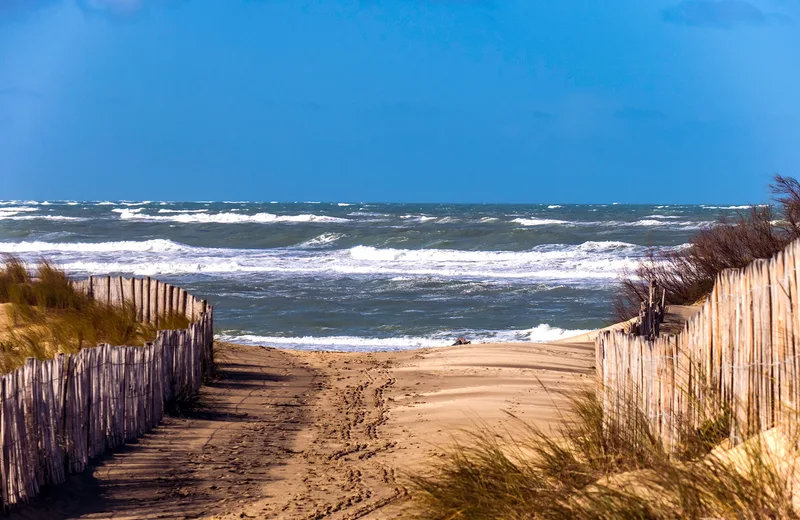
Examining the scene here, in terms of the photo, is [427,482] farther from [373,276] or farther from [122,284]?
[373,276]

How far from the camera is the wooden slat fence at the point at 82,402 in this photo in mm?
5125

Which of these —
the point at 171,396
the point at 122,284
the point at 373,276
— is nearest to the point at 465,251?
the point at 373,276

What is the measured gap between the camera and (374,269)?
1138 inches

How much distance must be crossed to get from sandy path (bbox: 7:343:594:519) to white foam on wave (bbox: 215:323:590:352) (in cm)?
220

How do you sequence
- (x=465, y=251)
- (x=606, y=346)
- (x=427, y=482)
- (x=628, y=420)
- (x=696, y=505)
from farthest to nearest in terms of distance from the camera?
1. (x=465, y=251)
2. (x=606, y=346)
3. (x=628, y=420)
4. (x=427, y=482)
5. (x=696, y=505)

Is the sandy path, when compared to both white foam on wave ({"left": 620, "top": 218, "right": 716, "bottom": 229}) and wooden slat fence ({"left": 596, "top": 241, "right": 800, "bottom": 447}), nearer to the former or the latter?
wooden slat fence ({"left": 596, "top": 241, "right": 800, "bottom": 447})

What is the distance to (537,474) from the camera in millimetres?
4543

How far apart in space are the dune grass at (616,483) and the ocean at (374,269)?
9.39 m

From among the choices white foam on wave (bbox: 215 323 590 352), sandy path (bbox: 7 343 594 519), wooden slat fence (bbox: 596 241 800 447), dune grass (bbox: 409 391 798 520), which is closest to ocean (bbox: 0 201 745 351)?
white foam on wave (bbox: 215 323 590 352)

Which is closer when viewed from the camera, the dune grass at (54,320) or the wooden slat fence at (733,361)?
the wooden slat fence at (733,361)

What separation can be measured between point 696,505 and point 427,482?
147 cm

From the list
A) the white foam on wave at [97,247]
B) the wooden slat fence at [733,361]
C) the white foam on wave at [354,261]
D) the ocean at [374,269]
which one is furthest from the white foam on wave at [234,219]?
the wooden slat fence at [733,361]

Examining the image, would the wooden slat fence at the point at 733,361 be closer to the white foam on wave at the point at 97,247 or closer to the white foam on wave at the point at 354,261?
the white foam on wave at the point at 354,261

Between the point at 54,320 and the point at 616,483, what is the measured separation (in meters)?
8.12
